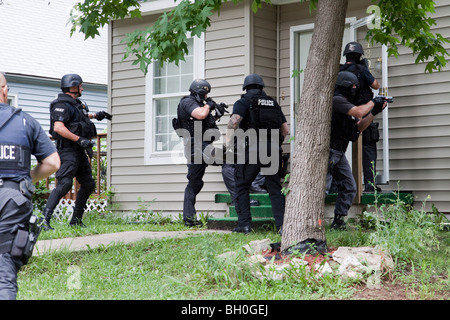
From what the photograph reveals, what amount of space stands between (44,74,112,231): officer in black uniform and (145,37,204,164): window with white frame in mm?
2529

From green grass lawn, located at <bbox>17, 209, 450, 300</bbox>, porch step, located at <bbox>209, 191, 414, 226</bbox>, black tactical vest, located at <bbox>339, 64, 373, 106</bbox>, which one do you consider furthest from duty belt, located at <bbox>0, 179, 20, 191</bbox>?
black tactical vest, located at <bbox>339, 64, 373, 106</bbox>

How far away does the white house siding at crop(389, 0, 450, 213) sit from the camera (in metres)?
8.50

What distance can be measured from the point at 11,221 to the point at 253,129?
12.9 feet

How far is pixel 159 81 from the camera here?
11172 millimetres

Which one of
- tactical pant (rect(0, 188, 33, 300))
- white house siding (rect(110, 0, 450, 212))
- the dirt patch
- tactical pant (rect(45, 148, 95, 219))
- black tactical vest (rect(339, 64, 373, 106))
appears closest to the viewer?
tactical pant (rect(0, 188, 33, 300))

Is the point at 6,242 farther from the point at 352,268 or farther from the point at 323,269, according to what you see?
the point at 352,268

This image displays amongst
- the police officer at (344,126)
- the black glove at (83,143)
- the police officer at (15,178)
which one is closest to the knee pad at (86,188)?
the black glove at (83,143)

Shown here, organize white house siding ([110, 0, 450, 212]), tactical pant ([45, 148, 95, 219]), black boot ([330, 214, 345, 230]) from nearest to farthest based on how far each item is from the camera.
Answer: black boot ([330, 214, 345, 230]) < tactical pant ([45, 148, 95, 219]) < white house siding ([110, 0, 450, 212])

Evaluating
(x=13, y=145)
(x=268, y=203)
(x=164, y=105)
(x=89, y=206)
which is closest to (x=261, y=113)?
(x=268, y=203)

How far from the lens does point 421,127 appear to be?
8703mm

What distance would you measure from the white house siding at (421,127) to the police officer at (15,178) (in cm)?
575

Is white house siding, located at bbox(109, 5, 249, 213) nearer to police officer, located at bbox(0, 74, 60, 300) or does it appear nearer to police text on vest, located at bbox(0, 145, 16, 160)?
police officer, located at bbox(0, 74, 60, 300)

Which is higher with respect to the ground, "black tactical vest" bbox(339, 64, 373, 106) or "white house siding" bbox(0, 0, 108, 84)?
"white house siding" bbox(0, 0, 108, 84)

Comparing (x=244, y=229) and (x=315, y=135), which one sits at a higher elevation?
(x=315, y=135)
